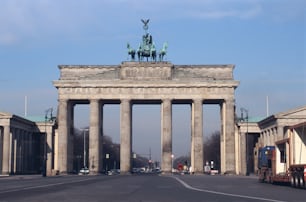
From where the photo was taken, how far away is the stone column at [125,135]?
109 metres

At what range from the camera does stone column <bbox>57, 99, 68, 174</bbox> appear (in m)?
109

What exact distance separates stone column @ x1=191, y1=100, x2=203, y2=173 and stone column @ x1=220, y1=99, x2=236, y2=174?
13.8 ft

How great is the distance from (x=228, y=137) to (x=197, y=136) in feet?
17.5

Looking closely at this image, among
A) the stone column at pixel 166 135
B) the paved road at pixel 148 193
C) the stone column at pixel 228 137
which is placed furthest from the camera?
the stone column at pixel 166 135

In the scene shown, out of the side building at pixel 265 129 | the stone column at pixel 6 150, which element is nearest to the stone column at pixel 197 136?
the side building at pixel 265 129

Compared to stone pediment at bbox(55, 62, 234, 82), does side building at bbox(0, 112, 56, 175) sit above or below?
below

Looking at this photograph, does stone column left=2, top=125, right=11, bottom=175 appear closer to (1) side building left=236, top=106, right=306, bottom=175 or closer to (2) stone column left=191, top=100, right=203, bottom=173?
(2) stone column left=191, top=100, right=203, bottom=173

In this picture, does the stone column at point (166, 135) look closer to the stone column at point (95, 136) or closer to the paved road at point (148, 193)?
the stone column at point (95, 136)

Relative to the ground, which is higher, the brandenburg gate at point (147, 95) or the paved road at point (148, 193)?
the brandenburg gate at point (147, 95)

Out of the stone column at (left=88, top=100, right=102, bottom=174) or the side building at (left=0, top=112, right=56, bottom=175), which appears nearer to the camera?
the side building at (left=0, top=112, right=56, bottom=175)

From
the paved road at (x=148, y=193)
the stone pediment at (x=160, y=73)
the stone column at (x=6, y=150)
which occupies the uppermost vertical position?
the stone pediment at (x=160, y=73)

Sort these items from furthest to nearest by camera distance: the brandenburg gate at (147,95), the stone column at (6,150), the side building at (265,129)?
the brandenburg gate at (147,95) < the stone column at (6,150) < the side building at (265,129)

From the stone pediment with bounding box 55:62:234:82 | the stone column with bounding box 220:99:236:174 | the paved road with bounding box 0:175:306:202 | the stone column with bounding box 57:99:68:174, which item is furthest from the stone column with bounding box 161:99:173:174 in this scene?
the paved road with bounding box 0:175:306:202

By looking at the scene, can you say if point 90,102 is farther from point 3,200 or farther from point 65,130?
point 3,200
